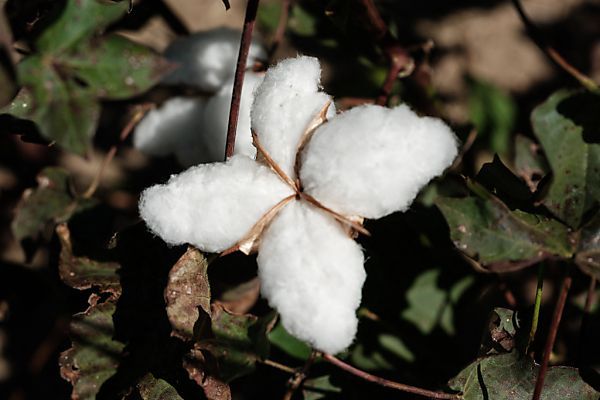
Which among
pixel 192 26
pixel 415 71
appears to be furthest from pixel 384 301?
pixel 192 26

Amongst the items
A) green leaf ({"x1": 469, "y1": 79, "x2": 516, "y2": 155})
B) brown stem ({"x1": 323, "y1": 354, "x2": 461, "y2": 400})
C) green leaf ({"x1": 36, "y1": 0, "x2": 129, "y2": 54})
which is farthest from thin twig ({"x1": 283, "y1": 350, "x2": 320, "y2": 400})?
green leaf ({"x1": 469, "y1": 79, "x2": 516, "y2": 155})

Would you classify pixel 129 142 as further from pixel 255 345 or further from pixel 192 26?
pixel 255 345

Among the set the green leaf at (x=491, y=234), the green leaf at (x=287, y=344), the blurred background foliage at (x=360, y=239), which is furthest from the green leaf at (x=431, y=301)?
the green leaf at (x=491, y=234)

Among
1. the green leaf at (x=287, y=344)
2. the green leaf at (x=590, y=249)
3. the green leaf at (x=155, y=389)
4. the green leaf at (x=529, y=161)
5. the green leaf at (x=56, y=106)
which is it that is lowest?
the green leaf at (x=287, y=344)

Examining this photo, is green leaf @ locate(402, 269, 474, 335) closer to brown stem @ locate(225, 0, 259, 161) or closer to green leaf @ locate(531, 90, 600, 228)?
green leaf @ locate(531, 90, 600, 228)

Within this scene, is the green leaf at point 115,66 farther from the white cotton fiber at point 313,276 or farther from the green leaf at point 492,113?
the green leaf at point 492,113
